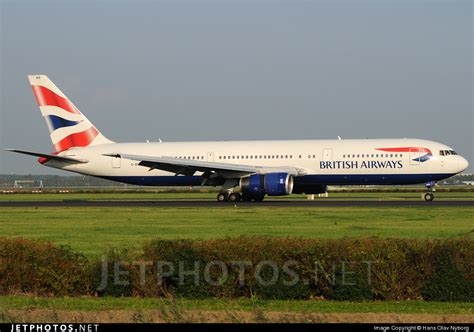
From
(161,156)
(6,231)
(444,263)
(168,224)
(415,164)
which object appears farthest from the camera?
(161,156)

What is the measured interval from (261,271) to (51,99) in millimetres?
47529

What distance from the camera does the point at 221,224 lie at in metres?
33.0

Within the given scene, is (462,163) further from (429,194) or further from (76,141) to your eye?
(76,141)

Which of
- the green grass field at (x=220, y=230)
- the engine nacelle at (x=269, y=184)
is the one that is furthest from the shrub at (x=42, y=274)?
the engine nacelle at (x=269, y=184)

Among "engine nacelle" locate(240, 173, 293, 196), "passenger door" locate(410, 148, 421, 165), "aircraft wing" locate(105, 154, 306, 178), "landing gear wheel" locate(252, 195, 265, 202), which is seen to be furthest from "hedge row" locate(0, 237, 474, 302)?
"landing gear wheel" locate(252, 195, 265, 202)

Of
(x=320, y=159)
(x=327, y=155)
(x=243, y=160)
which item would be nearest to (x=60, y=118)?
(x=243, y=160)

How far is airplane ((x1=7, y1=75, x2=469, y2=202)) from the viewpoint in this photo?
52.8m

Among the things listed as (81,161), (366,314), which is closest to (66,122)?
(81,161)

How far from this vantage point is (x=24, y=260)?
17312 mm

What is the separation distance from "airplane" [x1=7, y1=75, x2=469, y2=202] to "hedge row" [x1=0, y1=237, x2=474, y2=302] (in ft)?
111

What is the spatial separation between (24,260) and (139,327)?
6.32 metres

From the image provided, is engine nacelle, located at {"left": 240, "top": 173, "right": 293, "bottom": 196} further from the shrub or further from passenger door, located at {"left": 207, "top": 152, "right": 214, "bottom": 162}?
the shrub

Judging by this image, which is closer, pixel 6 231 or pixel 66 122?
pixel 6 231

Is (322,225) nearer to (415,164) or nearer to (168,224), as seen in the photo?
(168,224)
